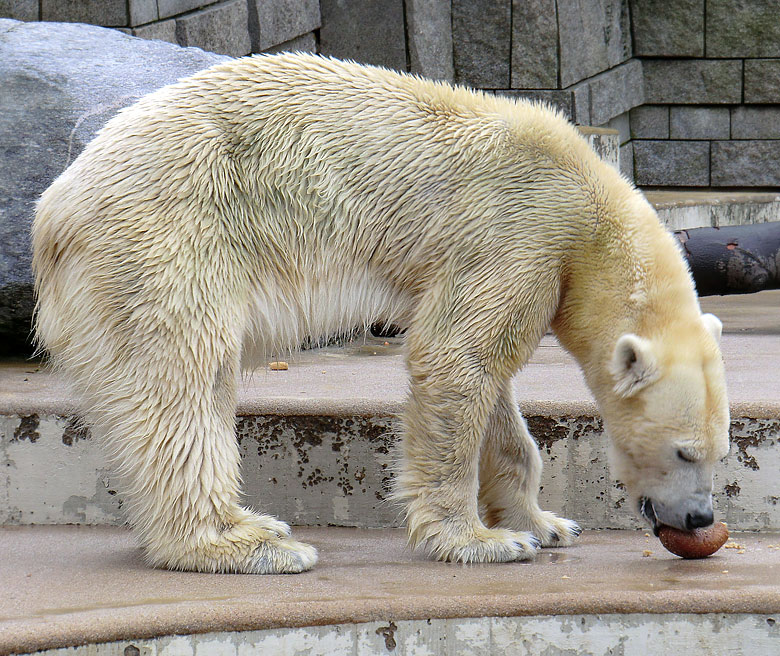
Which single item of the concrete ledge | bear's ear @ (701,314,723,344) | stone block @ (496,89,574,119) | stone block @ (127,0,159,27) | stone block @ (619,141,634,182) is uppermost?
stone block @ (127,0,159,27)

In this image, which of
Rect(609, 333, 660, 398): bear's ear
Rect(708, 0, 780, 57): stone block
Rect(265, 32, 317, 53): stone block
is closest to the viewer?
Rect(609, 333, 660, 398): bear's ear

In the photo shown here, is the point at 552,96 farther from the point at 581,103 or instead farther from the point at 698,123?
the point at 698,123

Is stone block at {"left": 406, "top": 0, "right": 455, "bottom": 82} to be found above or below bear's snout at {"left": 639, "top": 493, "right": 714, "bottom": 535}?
above

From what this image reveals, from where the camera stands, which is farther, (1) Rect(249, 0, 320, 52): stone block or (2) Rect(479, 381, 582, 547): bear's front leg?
(1) Rect(249, 0, 320, 52): stone block

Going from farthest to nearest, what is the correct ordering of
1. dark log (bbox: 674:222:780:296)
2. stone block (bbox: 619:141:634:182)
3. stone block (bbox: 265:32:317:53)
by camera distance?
stone block (bbox: 619:141:634:182)
stone block (bbox: 265:32:317:53)
dark log (bbox: 674:222:780:296)

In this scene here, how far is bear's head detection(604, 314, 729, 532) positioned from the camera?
2.55 metres

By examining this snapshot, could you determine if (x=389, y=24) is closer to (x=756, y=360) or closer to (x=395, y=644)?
(x=756, y=360)

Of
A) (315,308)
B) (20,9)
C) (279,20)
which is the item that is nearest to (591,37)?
(279,20)

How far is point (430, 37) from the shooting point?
24.9 feet

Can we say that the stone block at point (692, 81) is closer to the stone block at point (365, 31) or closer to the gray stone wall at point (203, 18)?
the stone block at point (365, 31)

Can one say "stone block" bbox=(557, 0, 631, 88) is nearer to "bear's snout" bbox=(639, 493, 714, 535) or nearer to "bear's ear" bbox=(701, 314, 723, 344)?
"bear's ear" bbox=(701, 314, 723, 344)

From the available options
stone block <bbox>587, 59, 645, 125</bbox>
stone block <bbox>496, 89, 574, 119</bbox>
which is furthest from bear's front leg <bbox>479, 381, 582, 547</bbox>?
stone block <bbox>587, 59, 645, 125</bbox>

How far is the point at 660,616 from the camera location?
230cm

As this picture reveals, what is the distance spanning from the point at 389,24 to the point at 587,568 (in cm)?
543
